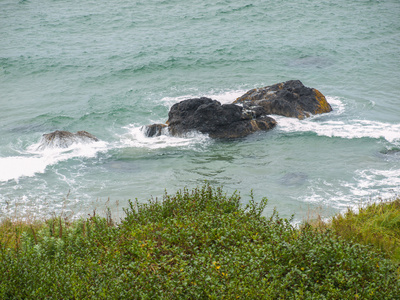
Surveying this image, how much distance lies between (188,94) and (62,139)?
8666mm

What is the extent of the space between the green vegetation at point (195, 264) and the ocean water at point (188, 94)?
2322mm

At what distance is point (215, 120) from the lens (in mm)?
19234

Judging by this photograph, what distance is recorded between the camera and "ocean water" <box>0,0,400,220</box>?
1498 cm

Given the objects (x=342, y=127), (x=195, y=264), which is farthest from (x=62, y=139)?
(x=195, y=264)

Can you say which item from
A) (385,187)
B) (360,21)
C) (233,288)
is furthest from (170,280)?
(360,21)

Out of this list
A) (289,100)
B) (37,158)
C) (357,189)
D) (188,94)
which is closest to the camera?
(357,189)

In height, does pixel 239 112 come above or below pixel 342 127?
above

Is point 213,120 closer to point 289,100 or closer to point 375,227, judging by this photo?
point 289,100

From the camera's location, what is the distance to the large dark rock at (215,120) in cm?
1909

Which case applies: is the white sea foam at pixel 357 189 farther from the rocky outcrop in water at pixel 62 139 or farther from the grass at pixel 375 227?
the rocky outcrop in water at pixel 62 139

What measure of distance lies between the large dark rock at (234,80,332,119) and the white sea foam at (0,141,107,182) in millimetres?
7770

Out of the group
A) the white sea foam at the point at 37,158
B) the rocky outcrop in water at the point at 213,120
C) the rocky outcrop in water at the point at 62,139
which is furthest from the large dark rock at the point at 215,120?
the rocky outcrop in water at the point at 62,139

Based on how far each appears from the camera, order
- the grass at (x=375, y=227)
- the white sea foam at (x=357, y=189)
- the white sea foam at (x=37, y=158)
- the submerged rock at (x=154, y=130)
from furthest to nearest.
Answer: the submerged rock at (x=154, y=130)
the white sea foam at (x=37, y=158)
the white sea foam at (x=357, y=189)
the grass at (x=375, y=227)

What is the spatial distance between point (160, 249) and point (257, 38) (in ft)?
103
